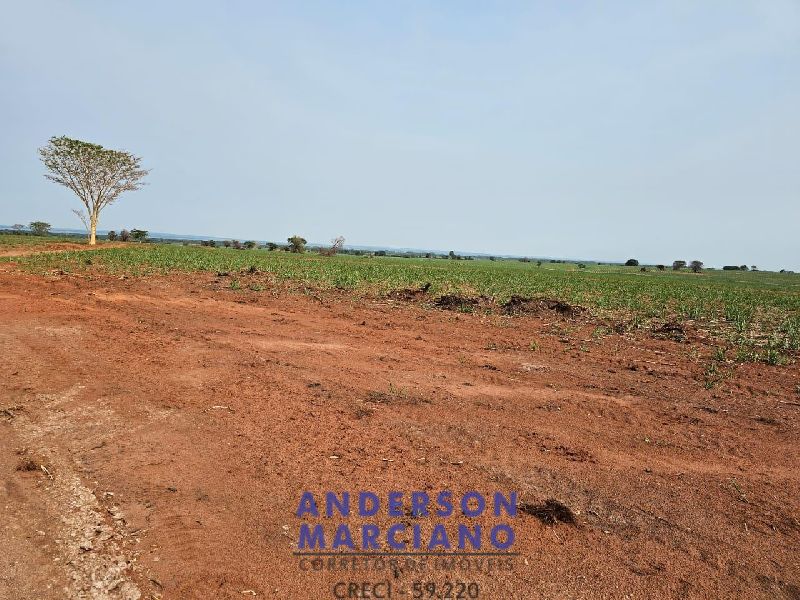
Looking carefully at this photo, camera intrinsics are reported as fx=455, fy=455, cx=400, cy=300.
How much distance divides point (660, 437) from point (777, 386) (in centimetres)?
450

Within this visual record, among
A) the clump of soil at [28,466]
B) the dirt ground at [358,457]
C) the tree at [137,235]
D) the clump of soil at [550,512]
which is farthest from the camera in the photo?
the tree at [137,235]

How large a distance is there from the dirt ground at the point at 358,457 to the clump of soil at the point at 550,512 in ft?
0.19

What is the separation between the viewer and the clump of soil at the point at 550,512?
3.82 metres

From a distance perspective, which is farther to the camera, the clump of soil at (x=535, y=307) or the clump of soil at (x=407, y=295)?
the clump of soil at (x=407, y=295)

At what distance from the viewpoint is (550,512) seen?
3920 mm

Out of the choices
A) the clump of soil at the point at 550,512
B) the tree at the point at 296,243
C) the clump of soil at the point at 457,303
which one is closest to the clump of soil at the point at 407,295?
the clump of soil at the point at 457,303

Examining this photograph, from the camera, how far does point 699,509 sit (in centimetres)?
412

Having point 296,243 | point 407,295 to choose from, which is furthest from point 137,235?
point 407,295

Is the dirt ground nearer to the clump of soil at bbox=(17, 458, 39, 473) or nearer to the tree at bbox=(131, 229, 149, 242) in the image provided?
the clump of soil at bbox=(17, 458, 39, 473)

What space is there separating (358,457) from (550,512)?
6.25 feet

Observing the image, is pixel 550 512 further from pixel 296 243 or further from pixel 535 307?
pixel 296 243

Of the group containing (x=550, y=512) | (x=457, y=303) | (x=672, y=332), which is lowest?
(x=550, y=512)

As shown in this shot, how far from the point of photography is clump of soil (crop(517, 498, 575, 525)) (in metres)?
3.82

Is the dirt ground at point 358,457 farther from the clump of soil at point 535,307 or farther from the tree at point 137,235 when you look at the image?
the tree at point 137,235
